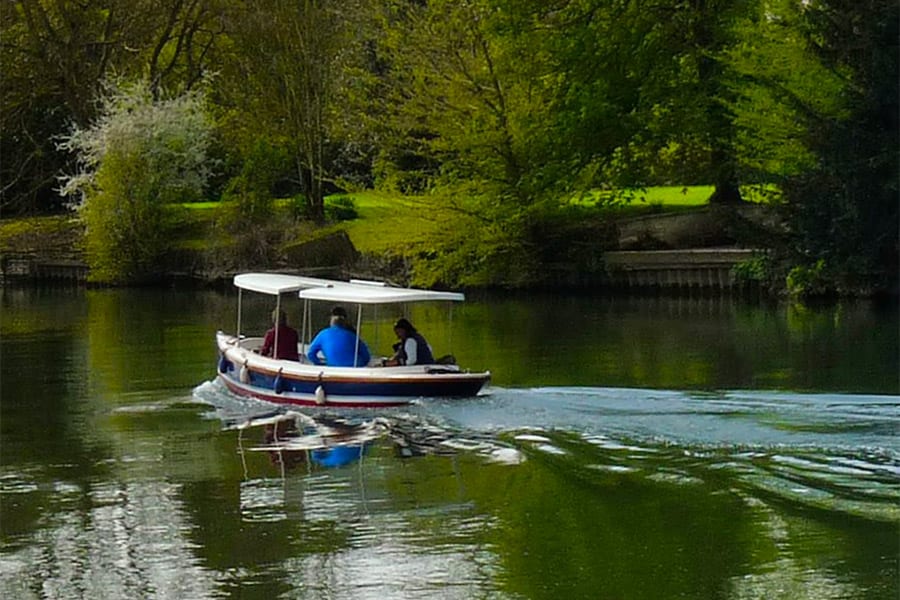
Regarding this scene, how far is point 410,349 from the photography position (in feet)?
82.5

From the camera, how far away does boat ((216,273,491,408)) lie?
24281mm

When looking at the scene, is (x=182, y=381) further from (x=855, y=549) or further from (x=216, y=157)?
(x=216, y=157)

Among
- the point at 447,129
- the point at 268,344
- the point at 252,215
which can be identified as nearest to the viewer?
the point at 268,344

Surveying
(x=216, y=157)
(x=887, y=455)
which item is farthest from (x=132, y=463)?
(x=216, y=157)

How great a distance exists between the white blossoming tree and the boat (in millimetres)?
28704

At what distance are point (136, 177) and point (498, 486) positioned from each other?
40671mm

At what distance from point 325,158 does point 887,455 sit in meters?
43.8

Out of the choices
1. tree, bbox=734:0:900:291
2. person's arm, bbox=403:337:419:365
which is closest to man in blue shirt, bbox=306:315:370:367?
person's arm, bbox=403:337:419:365

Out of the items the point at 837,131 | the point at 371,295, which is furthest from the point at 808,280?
the point at 371,295

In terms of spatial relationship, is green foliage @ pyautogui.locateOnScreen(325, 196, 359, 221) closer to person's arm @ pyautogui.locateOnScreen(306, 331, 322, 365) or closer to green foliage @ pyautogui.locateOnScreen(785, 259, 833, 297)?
green foliage @ pyautogui.locateOnScreen(785, 259, 833, 297)

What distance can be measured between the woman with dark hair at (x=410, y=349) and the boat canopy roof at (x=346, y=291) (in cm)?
51

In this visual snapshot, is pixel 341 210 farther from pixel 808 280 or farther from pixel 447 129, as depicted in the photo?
pixel 808 280

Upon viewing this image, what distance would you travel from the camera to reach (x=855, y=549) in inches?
611

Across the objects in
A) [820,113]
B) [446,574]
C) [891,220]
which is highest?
[820,113]
